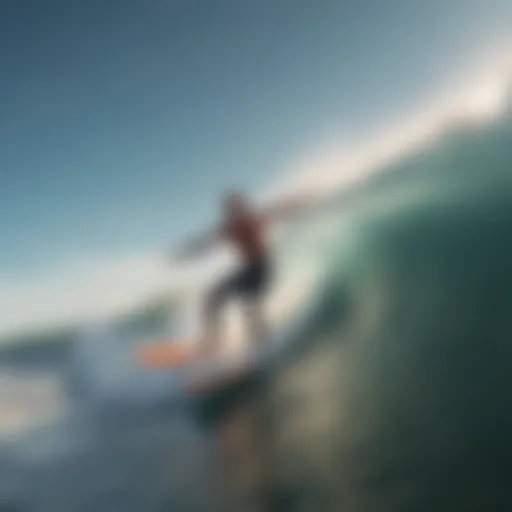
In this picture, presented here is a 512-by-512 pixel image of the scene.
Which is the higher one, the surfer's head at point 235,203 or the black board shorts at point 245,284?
the surfer's head at point 235,203

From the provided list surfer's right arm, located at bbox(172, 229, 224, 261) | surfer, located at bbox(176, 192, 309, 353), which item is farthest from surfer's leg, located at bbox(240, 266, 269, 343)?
surfer's right arm, located at bbox(172, 229, 224, 261)

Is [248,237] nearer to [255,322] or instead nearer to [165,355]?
[255,322]

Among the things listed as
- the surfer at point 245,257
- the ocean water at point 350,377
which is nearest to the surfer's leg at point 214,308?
the surfer at point 245,257

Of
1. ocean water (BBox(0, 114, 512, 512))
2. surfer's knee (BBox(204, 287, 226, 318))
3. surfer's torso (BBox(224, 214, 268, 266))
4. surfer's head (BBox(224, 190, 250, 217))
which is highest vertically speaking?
surfer's head (BBox(224, 190, 250, 217))

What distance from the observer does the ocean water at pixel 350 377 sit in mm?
1710

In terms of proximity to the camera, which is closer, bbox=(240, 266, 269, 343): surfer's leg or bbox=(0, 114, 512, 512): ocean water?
bbox=(0, 114, 512, 512): ocean water

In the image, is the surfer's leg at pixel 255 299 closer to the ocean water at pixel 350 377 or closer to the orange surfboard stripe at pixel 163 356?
the ocean water at pixel 350 377

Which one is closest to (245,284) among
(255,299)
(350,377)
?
(255,299)

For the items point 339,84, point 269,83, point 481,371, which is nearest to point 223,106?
point 269,83

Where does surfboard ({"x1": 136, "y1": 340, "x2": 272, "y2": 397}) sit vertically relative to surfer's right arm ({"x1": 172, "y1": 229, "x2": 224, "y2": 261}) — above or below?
below

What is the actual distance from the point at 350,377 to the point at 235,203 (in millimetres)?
474

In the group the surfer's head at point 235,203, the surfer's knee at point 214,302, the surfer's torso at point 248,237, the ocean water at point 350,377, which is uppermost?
the surfer's head at point 235,203

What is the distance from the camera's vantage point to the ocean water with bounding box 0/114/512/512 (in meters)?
1.71

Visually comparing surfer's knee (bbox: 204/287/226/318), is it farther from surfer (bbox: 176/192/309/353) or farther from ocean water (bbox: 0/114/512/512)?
ocean water (bbox: 0/114/512/512)
